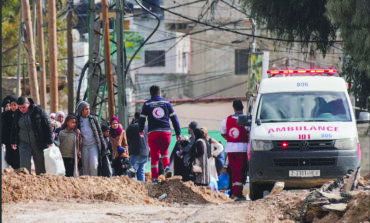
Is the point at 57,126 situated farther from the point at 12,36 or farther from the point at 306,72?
the point at 12,36

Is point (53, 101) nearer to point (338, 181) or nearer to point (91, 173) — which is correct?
point (91, 173)

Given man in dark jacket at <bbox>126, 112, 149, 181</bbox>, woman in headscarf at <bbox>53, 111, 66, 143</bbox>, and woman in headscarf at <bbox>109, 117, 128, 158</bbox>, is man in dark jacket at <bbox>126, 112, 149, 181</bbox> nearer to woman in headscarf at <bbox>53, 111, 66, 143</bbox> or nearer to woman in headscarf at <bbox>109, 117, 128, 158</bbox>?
woman in headscarf at <bbox>109, 117, 128, 158</bbox>

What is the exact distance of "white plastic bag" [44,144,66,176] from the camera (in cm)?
1456

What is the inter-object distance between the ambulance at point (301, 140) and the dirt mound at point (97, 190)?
1.02m

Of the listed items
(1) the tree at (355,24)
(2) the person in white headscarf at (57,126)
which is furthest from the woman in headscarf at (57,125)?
(1) the tree at (355,24)

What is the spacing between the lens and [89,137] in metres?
14.9

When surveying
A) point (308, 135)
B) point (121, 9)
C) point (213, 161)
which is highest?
point (121, 9)

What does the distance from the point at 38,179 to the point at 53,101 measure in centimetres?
1207

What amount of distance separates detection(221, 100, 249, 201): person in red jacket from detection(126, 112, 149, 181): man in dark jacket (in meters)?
3.90

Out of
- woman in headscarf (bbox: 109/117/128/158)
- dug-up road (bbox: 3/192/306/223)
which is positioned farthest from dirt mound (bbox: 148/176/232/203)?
woman in headscarf (bbox: 109/117/128/158)

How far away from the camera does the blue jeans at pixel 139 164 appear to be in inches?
725

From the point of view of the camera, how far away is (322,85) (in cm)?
1425

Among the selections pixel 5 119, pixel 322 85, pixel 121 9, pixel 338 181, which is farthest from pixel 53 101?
pixel 338 181

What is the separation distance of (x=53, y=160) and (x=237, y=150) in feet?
9.71
